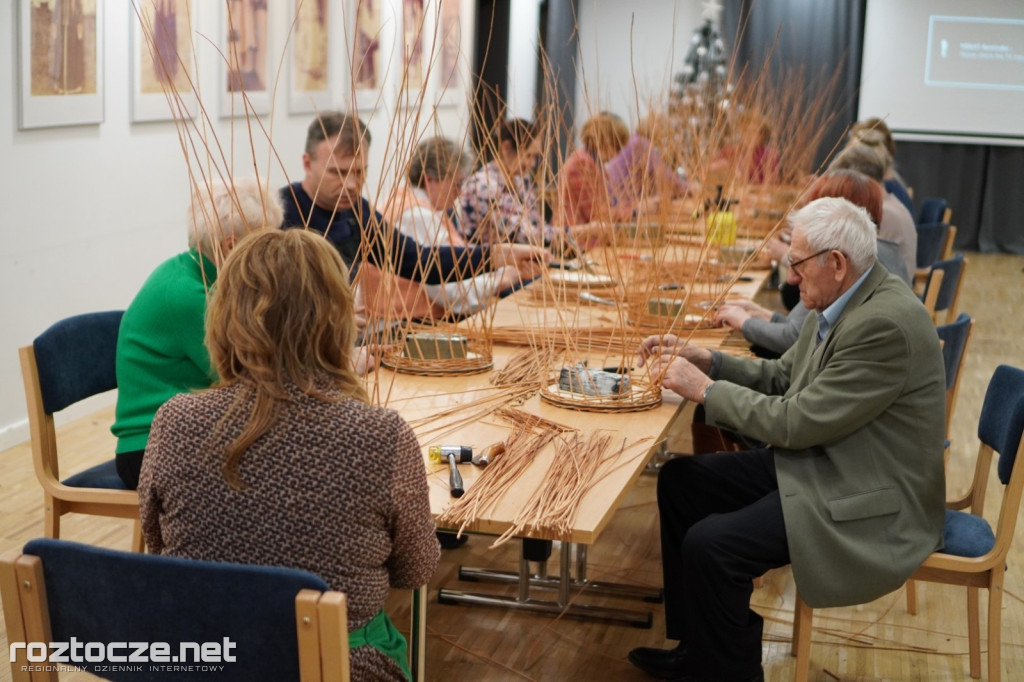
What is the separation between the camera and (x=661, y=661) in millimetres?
2598

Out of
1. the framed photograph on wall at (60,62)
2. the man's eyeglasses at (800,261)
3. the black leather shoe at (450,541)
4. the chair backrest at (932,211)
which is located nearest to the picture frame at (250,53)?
the framed photograph on wall at (60,62)

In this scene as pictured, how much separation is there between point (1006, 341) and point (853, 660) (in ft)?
15.8

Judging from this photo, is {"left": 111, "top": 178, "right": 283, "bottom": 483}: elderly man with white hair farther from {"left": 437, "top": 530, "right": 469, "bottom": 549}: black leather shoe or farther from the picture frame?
the picture frame

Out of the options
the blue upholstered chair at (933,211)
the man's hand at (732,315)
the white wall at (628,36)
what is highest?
the white wall at (628,36)

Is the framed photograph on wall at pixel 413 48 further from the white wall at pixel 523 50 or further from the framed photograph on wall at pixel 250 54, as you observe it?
the white wall at pixel 523 50

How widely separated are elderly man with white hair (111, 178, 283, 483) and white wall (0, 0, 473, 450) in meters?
1.10

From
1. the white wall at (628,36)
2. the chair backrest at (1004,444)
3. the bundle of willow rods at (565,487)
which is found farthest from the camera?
the white wall at (628,36)

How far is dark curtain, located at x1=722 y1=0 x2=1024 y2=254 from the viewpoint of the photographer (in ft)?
35.2

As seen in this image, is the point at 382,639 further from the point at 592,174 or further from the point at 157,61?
the point at 157,61

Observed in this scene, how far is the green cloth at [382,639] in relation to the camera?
159cm

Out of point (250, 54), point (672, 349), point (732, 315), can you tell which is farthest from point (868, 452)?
point (250, 54)

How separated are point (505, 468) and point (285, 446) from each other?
663mm

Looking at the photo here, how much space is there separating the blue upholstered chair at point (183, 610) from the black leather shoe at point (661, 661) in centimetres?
142

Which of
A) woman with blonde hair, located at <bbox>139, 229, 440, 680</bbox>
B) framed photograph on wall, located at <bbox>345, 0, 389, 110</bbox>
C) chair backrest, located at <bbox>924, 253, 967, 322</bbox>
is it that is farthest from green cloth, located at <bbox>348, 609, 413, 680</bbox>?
framed photograph on wall, located at <bbox>345, 0, 389, 110</bbox>
